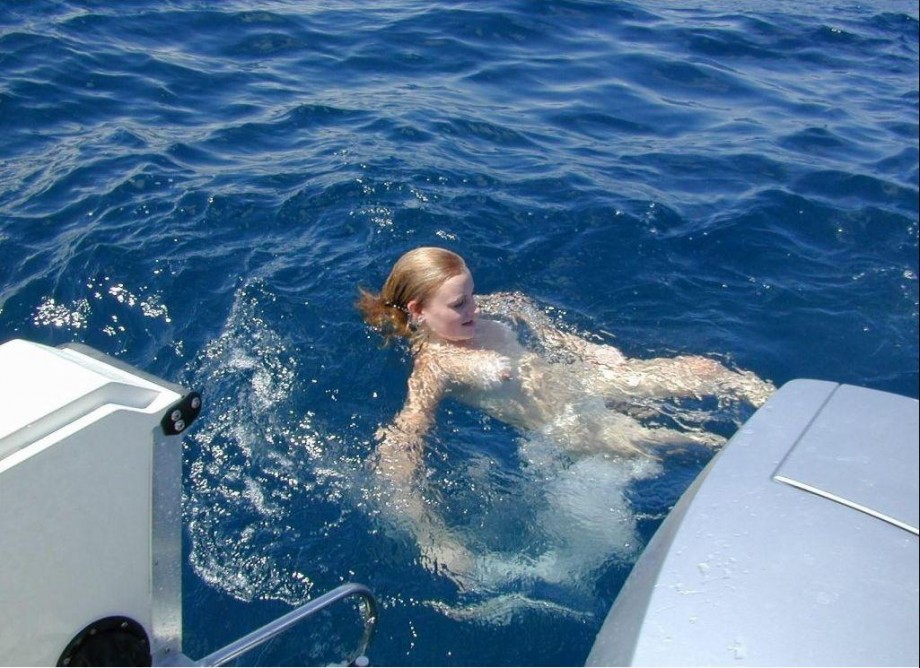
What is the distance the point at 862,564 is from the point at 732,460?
21.7 inches

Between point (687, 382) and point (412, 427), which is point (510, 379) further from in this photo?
point (687, 382)

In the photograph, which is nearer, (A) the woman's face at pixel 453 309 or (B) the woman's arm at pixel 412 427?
(B) the woman's arm at pixel 412 427

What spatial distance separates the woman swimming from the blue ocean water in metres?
0.12

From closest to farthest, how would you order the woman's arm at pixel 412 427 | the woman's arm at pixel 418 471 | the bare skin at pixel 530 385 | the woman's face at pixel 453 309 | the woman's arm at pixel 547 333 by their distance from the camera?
the woman's arm at pixel 418 471
the woman's arm at pixel 412 427
the bare skin at pixel 530 385
the woman's face at pixel 453 309
the woman's arm at pixel 547 333

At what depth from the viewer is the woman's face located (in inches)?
162

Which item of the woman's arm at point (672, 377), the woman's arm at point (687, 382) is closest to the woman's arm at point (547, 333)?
the woman's arm at point (672, 377)

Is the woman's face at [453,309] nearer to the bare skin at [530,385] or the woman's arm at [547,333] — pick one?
the bare skin at [530,385]

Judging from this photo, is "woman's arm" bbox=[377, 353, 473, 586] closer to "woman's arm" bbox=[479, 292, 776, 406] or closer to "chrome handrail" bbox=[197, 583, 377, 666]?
"woman's arm" bbox=[479, 292, 776, 406]

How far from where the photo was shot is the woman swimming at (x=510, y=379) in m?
4.02

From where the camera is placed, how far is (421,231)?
5633 mm

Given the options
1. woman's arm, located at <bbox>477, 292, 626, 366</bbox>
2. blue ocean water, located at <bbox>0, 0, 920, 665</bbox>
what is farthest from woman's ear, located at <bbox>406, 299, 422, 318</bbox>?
woman's arm, located at <bbox>477, 292, 626, 366</bbox>

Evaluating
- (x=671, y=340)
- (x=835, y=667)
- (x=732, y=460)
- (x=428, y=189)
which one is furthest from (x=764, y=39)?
(x=835, y=667)

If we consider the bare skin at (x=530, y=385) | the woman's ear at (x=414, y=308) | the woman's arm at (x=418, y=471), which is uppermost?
the woman's ear at (x=414, y=308)

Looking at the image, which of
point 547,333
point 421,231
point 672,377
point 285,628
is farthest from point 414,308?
point 285,628
